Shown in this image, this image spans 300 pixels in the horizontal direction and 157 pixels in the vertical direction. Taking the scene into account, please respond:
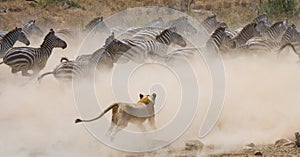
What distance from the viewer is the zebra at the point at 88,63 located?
11297 mm

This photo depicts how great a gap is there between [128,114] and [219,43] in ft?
21.2

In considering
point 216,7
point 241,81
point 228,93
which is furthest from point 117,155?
point 216,7

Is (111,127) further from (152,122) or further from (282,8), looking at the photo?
(282,8)

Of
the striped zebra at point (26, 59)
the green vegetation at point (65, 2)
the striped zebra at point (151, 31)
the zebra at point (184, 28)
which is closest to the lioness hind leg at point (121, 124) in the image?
the striped zebra at point (26, 59)

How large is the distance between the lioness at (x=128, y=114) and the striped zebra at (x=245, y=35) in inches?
264

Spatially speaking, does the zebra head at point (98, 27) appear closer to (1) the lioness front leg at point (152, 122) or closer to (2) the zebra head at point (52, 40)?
(2) the zebra head at point (52, 40)

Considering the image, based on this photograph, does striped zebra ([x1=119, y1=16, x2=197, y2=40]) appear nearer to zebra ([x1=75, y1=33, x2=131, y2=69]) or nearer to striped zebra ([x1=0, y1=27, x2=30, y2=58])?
zebra ([x1=75, y1=33, x2=131, y2=69])

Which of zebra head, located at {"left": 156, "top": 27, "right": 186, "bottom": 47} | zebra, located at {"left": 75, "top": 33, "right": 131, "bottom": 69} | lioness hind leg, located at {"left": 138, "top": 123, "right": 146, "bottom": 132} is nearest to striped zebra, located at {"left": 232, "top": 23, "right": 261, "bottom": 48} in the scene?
zebra head, located at {"left": 156, "top": 27, "right": 186, "bottom": 47}

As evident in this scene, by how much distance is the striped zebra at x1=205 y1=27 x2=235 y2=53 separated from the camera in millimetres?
13688

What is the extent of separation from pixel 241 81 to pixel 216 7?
18192 mm

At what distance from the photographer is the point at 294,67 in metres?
13.5

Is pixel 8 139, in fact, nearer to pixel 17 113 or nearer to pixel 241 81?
pixel 17 113

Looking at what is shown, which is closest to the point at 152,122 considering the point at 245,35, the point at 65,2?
the point at 245,35

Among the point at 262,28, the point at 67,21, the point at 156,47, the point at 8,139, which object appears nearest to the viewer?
the point at 8,139
